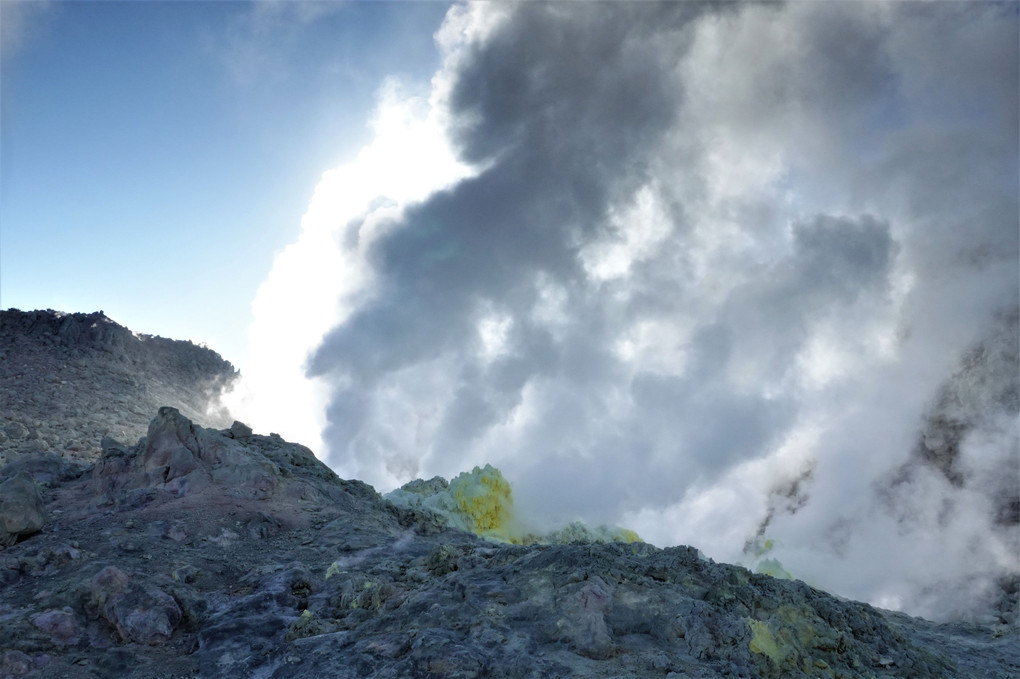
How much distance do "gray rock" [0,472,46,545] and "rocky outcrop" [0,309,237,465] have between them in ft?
38.0

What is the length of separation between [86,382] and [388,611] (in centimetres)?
2824

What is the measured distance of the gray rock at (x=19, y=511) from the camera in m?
8.98

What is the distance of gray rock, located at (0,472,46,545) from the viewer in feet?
29.5

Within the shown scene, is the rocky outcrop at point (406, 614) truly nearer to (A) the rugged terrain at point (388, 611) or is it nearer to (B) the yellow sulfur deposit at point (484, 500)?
(A) the rugged terrain at point (388, 611)

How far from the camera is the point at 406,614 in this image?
22.6 ft

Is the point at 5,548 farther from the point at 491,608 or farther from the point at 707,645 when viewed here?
the point at 707,645

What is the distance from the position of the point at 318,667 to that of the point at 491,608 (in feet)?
5.87

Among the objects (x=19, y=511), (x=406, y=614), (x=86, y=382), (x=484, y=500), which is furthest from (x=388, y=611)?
(x=86, y=382)

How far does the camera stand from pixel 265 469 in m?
13.1

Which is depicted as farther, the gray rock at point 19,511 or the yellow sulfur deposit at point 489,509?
the yellow sulfur deposit at point 489,509

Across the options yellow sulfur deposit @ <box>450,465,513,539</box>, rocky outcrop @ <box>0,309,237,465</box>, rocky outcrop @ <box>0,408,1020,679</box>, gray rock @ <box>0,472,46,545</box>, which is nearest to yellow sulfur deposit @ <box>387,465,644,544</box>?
yellow sulfur deposit @ <box>450,465,513,539</box>

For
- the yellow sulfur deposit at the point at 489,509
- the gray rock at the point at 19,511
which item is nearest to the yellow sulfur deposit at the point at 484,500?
the yellow sulfur deposit at the point at 489,509

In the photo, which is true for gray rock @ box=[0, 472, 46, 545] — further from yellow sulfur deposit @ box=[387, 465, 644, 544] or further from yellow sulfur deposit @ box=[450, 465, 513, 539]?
yellow sulfur deposit @ box=[450, 465, 513, 539]

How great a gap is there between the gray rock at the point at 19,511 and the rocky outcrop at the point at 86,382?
456 inches
